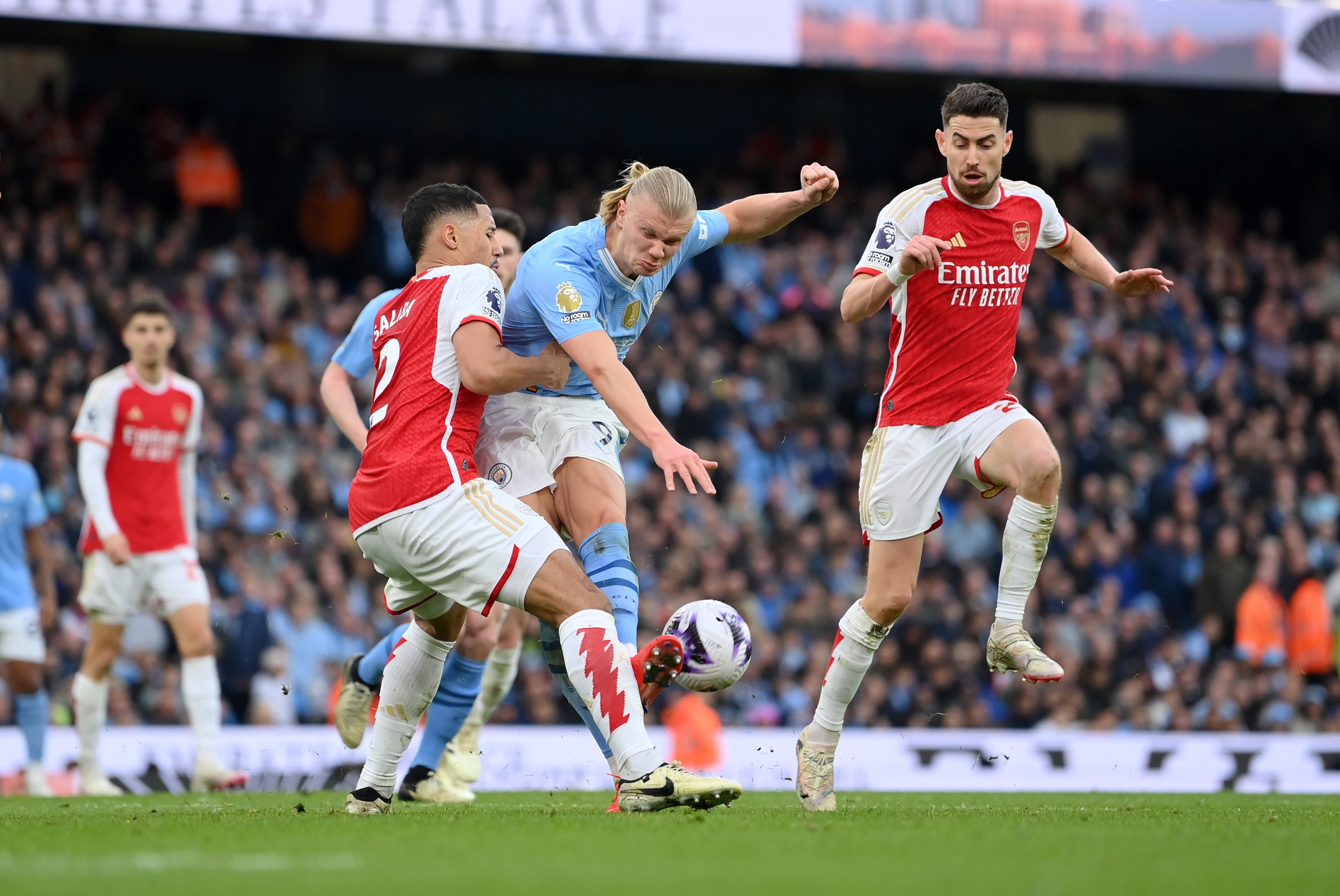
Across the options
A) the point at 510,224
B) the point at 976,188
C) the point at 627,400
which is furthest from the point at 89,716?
the point at 976,188

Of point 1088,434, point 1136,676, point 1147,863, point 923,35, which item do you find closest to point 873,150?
point 923,35

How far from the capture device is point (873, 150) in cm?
2175

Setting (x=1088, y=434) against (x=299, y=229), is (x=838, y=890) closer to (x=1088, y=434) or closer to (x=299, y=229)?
(x=1088, y=434)

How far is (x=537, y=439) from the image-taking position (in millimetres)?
6754

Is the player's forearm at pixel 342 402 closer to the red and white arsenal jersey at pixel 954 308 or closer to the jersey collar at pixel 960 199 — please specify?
the red and white arsenal jersey at pixel 954 308

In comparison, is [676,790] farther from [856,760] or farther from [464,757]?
[856,760]

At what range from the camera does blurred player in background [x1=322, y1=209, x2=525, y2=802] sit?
7703 mm

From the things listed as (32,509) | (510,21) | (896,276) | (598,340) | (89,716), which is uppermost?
(510,21)

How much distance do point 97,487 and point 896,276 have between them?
211 inches

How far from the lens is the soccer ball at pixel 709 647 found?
5609 mm

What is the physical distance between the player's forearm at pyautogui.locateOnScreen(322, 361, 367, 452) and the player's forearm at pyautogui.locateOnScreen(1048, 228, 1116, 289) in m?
3.35

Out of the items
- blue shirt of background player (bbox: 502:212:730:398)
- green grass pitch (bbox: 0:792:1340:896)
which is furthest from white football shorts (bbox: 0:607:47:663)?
blue shirt of background player (bbox: 502:212:730:398)

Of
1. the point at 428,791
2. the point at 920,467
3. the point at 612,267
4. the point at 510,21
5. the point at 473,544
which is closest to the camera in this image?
the point at 473,544

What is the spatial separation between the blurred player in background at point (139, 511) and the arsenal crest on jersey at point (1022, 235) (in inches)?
208
